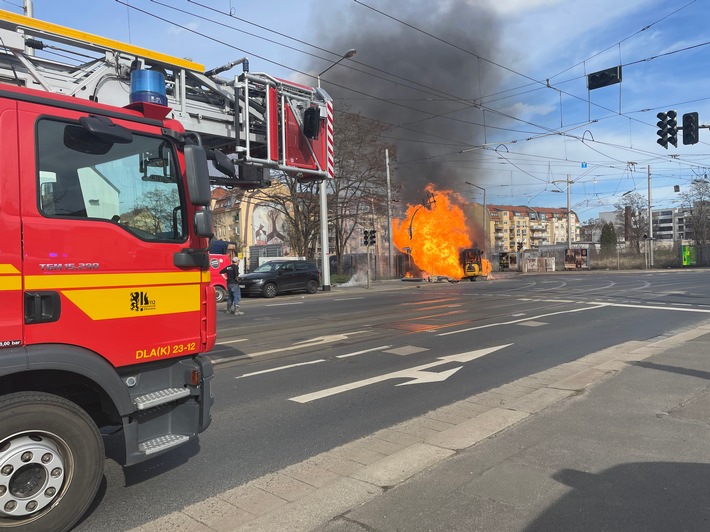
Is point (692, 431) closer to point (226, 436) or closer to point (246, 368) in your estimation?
point (226, 436)

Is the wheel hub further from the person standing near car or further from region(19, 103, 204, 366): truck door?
the person standing near car

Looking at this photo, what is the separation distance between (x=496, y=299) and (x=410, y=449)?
14.4m

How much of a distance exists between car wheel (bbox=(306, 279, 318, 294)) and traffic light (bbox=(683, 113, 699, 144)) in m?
15.8

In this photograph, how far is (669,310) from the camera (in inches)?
545

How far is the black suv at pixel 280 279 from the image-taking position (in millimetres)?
21094

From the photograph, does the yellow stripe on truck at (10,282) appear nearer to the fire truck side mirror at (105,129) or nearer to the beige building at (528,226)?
the fire truck side mirror at (105,129)

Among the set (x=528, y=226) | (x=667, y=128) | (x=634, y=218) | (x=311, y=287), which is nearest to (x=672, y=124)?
(x=667, y=128)

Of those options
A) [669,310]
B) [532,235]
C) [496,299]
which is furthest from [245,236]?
[532,235]

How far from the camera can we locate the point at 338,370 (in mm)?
7031

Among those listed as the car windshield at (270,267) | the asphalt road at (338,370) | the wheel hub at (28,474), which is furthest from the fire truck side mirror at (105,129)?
the car windshield at (270,267)

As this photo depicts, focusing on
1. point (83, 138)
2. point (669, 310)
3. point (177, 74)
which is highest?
point (177, 74)

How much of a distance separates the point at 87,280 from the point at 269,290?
18.6m

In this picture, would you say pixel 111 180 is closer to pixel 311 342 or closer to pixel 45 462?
pixel 45 462

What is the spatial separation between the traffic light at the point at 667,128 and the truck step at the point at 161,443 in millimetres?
20090
